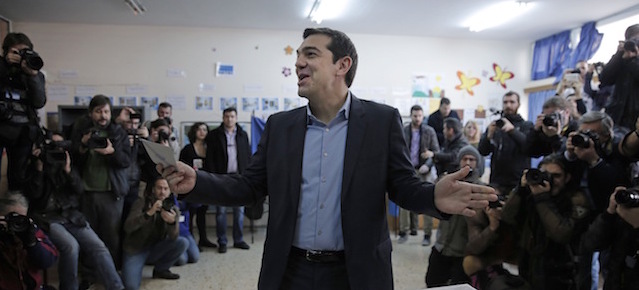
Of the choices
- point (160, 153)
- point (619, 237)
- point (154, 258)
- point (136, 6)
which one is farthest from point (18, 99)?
point (619, 237)

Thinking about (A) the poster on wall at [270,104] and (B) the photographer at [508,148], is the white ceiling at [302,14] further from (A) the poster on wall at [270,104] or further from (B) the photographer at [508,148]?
(B) the photographer at [508,148]

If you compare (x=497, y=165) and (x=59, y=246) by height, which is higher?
(x=497, y=165)

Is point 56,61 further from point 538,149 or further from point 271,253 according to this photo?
point 538,149

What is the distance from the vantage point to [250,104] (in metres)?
5.61

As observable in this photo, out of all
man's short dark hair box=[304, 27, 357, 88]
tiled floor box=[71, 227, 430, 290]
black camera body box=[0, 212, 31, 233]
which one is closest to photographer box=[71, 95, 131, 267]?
tiled floor box=[71, 227, 430, 290]

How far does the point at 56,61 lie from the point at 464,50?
5872 millimetres

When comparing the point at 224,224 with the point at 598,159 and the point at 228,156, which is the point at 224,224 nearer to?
the point at 228,156

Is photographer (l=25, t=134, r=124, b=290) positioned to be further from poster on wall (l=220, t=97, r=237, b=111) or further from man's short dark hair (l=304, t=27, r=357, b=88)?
poster on wall (l=220, t=97, r=237, b=111)

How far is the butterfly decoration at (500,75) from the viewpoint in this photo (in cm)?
626

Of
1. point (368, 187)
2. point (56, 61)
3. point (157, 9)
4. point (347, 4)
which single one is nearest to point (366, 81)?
point (347, 4)

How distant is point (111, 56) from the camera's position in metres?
5.29

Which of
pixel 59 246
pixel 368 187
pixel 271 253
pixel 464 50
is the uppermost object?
pixel 464 50

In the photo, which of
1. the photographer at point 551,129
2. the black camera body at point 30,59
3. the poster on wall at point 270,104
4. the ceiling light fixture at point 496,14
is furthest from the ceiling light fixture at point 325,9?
the black camera body at point 30,59

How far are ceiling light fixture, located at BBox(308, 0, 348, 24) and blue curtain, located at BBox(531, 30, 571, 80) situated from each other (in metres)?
3.34
